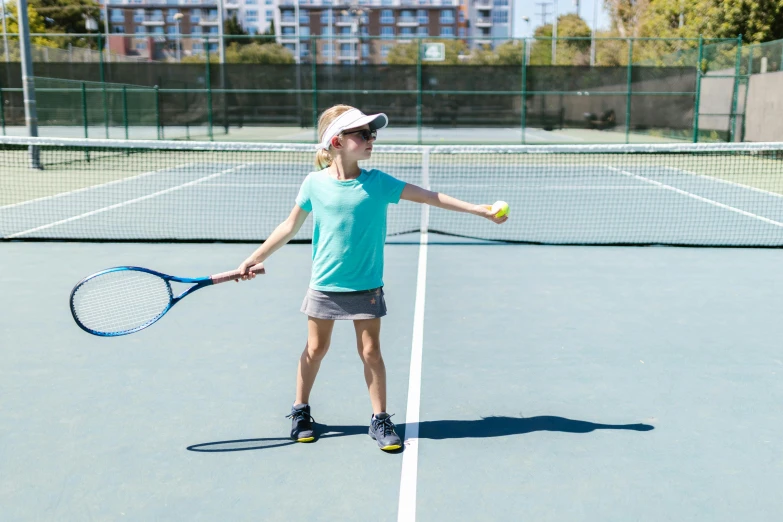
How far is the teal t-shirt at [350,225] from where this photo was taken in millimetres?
3611

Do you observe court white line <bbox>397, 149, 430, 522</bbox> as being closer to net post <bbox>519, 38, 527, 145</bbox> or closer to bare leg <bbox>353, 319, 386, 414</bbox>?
bare leg <bbox>353, 319, 386, 414</bbox>

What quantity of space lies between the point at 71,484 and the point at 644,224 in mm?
8860

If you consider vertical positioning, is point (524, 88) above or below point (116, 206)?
above

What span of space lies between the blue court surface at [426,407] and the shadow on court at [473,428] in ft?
0.04

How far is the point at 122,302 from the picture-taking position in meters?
4.33

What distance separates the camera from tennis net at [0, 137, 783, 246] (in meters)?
9.47

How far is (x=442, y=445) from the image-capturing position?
3.74 m

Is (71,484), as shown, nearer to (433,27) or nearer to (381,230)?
(381,230)

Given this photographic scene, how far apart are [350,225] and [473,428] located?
1.14 metres

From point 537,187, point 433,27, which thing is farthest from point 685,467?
point 433,27

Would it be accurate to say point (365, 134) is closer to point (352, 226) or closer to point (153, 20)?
point (352, 226)

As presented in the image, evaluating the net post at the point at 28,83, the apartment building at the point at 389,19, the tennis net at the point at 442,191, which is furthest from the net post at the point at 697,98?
the apartment building at the point at 389,19

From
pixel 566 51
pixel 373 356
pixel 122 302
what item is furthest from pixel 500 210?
pixel 566 51

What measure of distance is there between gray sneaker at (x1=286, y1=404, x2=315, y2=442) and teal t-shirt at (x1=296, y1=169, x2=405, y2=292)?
604 mm
